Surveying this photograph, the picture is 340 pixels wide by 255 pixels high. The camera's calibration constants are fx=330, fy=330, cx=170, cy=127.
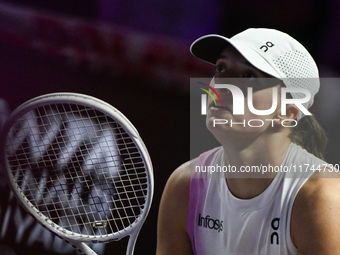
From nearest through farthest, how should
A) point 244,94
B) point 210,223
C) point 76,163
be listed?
point 244,94, point 210,223, point 76,163

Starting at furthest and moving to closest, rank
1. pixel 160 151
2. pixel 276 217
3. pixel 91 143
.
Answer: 1. pixel 160 151
2. pixel 91 143
3. pixel 276 217

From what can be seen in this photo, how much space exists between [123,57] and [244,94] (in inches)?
22.7

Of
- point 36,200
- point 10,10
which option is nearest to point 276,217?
point 36,200

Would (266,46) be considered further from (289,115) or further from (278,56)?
(289,115)

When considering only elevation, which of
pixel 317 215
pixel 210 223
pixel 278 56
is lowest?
pixel 210 223

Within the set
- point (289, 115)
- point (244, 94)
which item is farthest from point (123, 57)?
point (289, 115)

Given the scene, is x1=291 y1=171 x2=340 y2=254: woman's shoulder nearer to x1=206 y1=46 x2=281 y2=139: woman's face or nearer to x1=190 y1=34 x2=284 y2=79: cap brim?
x1=206 y1=46 x2=281 y2=139: woman's face

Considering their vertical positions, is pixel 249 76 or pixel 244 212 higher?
pixel 249 76

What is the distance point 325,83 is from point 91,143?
92 cm

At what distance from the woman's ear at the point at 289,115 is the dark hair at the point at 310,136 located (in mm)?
56

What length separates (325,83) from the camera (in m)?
1.25

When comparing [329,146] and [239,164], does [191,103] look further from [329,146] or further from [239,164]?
[329,146]

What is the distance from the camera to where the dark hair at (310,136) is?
1.11 m

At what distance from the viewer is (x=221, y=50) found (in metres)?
1.10
